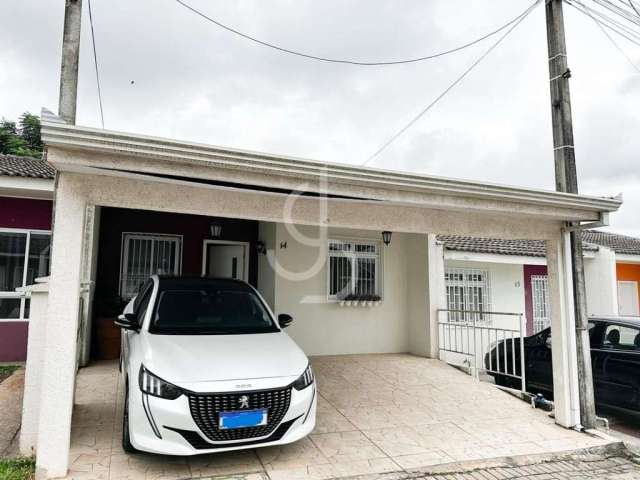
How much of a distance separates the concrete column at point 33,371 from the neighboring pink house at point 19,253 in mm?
4659

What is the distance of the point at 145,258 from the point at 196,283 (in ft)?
14.0

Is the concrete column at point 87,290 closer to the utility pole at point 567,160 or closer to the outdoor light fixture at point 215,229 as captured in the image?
the outdoor light fixture at point 215,229

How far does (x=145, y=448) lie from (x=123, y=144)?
8.24ft

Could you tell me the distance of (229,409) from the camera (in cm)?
353

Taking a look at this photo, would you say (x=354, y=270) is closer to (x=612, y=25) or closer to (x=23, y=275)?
(x=612, y=25)

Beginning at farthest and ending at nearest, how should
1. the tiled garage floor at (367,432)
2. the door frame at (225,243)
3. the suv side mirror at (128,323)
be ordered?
the door frame at (225,243) < the suv side mirror at (128,323) < the tiled garage floor at (367,432)

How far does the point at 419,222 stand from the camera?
490 centimetres

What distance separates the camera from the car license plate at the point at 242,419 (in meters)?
3.51

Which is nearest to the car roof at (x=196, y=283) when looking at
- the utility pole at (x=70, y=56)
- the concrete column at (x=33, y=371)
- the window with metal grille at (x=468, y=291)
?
the concrete column at (x=33, y=371)

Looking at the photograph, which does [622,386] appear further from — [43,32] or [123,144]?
[43,32]

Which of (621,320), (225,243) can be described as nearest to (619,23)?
(621,320)

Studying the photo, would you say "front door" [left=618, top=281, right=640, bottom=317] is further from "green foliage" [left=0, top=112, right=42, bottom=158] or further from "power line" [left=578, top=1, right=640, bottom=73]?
"green foliage" [left=0, top=112, right=42, bottom=158]

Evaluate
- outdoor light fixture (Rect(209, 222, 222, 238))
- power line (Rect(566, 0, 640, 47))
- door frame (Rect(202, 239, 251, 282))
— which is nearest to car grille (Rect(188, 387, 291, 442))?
outdoor light fixture (Rect(209, 222, 222, 238))

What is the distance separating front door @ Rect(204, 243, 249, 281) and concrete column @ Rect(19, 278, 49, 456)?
5.49 m
